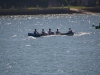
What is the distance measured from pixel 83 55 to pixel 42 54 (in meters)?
4.52

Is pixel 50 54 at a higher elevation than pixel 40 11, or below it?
higher

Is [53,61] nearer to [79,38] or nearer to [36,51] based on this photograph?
[36,51]

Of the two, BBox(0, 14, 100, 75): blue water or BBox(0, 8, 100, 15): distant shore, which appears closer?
BBox(0, 14, 100, 75): blue water

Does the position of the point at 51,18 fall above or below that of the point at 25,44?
below

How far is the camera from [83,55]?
200ft

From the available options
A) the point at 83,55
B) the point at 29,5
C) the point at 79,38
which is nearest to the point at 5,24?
the point at 29,5

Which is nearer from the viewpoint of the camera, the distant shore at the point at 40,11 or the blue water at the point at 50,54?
the blue water at the point at 50,54

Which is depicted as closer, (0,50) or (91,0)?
(0,50)

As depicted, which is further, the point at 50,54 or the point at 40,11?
the point at 40,11

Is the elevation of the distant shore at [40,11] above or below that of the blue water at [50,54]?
below

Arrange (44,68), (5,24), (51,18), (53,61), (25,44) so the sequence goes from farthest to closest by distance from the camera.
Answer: (51,18) < (5,24) < (25,44) < (53,61) < (44,68)

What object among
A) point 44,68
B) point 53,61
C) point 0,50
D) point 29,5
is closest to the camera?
point 44,68

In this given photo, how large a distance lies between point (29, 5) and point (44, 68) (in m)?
85.7

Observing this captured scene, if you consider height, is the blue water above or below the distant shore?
above
